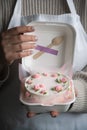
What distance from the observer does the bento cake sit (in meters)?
0.91

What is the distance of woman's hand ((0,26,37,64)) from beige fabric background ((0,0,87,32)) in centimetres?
9

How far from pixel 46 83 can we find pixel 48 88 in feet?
0.08

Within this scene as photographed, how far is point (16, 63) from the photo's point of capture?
1.10 m

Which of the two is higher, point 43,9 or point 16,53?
point 43,9

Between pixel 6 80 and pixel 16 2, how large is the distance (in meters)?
0.26

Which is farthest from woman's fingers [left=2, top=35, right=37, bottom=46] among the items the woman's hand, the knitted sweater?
the knitted sweater

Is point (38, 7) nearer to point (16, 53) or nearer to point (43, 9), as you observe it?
point (43, 9)

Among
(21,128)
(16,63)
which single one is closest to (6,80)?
(16,63)

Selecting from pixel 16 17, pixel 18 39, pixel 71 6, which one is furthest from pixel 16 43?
pixel 71 6

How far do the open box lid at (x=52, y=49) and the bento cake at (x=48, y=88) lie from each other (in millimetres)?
56

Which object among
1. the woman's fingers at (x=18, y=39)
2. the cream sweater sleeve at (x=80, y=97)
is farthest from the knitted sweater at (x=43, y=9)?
the woman's fingers at (x=18, y=39)

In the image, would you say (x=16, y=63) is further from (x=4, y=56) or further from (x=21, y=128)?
(x=21, y=128)

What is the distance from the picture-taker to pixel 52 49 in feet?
3.42

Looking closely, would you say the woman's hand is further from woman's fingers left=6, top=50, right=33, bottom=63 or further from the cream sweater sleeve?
the cream sweater sleeve
